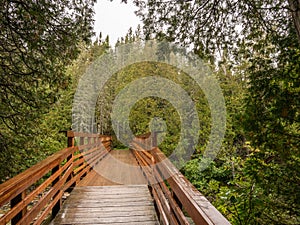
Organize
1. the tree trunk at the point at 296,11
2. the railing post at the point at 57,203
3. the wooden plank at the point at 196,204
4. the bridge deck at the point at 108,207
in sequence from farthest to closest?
the railing post at the point at 57,203, the bridge deck at the point at 108,207, the tree trunk at the point at 296,11, the wooden plank at the point at 196,204

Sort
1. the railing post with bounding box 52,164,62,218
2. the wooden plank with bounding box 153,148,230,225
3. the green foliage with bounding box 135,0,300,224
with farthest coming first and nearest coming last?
the railing post with bounding box 52,164,62,218, the green foliage with bounding box 135,0,300,224, the wooden plank with bounding box 153,148,230,225

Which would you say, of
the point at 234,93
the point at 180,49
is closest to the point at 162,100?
the point at 234,93

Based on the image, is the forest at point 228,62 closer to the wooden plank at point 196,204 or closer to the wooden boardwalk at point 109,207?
the wooden plank at point 196,204

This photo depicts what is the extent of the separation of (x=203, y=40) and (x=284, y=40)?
5.24 ft

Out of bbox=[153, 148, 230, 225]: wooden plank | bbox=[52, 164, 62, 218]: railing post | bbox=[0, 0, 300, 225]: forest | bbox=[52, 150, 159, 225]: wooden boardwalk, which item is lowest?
bbox=[52, 150, 159, 225]: wooden boardwalk

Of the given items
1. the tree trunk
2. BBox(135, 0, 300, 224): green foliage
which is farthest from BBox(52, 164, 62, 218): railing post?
the tree trunk

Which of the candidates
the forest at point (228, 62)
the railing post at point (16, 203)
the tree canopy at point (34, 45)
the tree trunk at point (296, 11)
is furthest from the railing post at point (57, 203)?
the tree trunk at point (296, 11)

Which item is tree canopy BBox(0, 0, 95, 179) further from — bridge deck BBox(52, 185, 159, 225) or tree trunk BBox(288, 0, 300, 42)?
tree trunk BBox(288, 0, 300, 42)

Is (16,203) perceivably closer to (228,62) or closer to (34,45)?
(34,45)

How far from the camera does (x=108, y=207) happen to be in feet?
11.9

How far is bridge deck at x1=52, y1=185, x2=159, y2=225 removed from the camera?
3.13 meters

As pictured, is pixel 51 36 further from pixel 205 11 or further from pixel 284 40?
pixel 284 40

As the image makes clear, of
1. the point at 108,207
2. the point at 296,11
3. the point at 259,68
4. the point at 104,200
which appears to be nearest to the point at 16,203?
the point at 108,207

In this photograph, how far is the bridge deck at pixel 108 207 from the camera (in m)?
3.13
